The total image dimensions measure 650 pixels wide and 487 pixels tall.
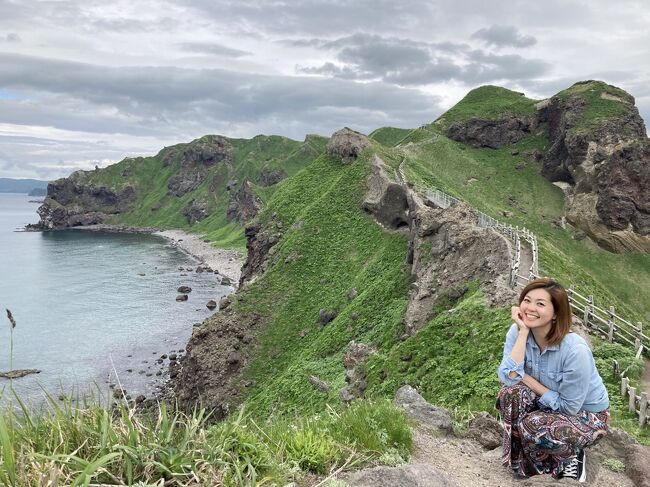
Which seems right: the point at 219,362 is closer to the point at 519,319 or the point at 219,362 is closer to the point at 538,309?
the point at 519,319

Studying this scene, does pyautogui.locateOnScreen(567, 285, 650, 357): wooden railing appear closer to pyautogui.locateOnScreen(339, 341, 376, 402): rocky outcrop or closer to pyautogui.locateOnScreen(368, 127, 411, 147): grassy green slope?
pyautogui.locateOnScreen(339, 341, 376, 402): rocky outcrop

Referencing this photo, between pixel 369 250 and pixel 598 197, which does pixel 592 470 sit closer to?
pixel 369 250

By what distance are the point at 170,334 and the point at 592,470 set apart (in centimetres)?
7608

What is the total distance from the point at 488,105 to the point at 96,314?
103254mm

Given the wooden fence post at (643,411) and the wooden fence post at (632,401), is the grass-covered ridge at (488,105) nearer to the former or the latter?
the wooden fence post at (632,401)

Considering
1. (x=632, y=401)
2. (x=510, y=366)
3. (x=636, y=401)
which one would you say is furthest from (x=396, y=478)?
(x=636, y=401)

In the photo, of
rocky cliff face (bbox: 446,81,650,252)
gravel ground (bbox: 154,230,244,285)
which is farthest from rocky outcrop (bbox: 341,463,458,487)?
gravel ground (bbox: 154,230,244,285)

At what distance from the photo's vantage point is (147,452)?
17.9 ft

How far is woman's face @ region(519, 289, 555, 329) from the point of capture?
7211 mm

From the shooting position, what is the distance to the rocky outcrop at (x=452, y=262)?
26.8 metres

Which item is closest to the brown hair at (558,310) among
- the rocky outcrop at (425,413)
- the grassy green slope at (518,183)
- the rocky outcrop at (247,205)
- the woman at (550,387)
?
the woman at (550,387)

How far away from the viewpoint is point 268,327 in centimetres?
4684

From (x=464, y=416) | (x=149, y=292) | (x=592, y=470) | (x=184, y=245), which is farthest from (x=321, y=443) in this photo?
(x=184, y=245)

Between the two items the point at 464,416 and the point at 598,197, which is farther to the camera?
the point at 598,197
